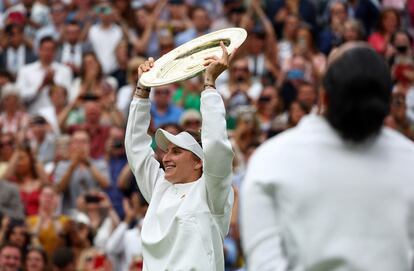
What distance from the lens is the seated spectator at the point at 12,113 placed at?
16672mm

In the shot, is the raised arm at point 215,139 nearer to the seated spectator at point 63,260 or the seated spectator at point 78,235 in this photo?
the seated spectator at point 63,260

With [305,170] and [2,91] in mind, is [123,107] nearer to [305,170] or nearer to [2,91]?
[2,91]

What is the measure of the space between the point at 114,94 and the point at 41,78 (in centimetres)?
109

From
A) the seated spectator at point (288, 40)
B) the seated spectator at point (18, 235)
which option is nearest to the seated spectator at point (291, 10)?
the seated spectator at point (288, 40)

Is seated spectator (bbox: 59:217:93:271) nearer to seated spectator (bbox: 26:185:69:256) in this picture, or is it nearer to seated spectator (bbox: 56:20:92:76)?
seated spectator (bbox: 26:185:69:256)

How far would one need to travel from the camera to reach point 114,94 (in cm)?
1758

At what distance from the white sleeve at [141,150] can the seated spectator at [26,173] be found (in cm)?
703

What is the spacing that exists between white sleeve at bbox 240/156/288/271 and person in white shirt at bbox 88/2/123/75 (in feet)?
49.3

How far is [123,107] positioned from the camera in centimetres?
1739

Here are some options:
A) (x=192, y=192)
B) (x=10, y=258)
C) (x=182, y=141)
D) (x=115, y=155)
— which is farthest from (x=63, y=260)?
(x=192, y=192)

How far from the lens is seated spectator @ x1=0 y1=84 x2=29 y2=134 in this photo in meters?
16.7

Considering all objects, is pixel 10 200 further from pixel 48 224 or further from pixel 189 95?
→ pixel 189 95

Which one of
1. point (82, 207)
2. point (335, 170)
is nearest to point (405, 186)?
point (335, 170)

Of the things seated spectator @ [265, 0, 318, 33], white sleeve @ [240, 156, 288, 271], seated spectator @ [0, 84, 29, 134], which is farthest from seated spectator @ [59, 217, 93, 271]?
white sleeve @ [240, 156, 288, 271]
